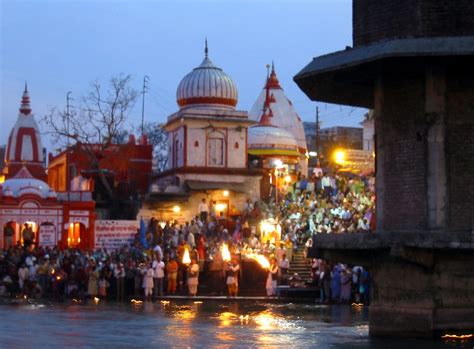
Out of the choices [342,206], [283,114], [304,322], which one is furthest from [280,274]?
[283,114]

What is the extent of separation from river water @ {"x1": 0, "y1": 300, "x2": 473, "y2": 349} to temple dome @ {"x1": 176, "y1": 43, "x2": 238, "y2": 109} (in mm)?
26047

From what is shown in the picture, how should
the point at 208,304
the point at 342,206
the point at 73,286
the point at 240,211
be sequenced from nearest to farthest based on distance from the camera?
the point at 208,304
the point at 73,286
the point at 342,206
the point at 240,211

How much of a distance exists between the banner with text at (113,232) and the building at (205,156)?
423 centimetres

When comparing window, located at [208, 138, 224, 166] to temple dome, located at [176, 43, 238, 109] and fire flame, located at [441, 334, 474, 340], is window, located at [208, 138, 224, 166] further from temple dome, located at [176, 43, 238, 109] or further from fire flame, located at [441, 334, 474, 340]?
fire flame, located at [441, 334, 474, 340]

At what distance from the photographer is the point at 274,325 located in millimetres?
24000

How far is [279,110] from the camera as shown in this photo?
3110 inches

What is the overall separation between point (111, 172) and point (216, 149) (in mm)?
6660

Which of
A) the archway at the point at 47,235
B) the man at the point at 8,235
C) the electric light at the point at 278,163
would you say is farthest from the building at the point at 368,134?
the man at the point at 8,235

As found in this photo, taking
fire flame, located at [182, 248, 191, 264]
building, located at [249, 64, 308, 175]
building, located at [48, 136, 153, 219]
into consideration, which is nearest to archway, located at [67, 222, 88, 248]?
Result: building, located at [48, 136, 153, 219]

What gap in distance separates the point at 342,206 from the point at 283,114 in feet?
102

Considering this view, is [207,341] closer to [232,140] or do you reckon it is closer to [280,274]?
[280,274]

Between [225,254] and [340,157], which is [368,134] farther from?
[225,254]

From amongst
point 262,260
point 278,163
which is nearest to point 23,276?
point 262,260

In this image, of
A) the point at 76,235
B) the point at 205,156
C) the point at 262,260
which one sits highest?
the point at 205,156
